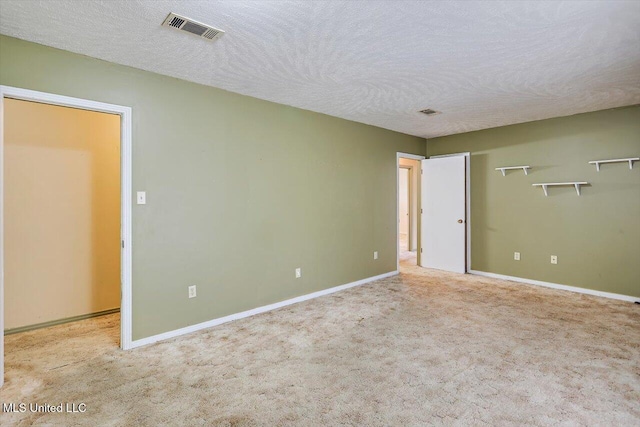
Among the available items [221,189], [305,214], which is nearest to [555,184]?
[305,214]

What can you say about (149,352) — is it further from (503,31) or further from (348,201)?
(503,31)

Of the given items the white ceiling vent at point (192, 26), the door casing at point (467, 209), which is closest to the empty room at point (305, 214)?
the white ceiling vent at point (192, 26)

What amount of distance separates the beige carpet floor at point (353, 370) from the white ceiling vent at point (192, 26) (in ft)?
7.92

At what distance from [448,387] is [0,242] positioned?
324 cm

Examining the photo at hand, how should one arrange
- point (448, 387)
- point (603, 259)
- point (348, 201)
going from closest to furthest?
point (448, 387) → point (603, 259) → point (348, 201)

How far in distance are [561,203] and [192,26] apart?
4.97 metres

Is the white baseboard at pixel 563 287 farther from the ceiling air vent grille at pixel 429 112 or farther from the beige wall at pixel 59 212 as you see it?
the beige wall at pixel 59 212

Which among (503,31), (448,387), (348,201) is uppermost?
(503,31)

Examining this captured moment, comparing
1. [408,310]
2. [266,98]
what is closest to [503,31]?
[266,98]

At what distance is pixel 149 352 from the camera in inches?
110

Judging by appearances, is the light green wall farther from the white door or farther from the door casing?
the white door

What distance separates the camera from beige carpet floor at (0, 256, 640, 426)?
1991 mm

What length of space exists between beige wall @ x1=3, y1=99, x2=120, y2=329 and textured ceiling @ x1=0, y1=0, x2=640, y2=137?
126 centimetres

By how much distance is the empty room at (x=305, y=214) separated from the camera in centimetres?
211
